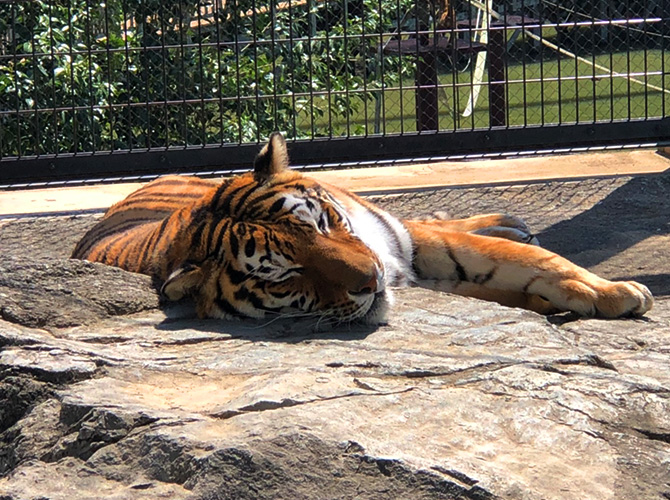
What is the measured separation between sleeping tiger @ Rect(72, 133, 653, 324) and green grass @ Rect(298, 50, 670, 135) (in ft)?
8.45

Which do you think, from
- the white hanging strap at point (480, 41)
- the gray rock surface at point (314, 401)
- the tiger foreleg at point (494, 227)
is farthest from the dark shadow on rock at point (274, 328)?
the white hanging strap at point (480, 41)

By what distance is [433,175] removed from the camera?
666 cm

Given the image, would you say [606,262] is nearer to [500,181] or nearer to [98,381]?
[500,181]

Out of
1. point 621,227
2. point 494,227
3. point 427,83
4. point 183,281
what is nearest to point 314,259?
point 183,281

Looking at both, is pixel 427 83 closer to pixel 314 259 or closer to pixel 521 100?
pixel 314 259

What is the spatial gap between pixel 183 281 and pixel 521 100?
30.3 feet

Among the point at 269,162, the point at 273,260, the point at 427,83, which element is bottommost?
the point at 273,260

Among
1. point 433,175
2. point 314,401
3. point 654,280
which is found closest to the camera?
point 314,401

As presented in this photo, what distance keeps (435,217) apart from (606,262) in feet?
2.64

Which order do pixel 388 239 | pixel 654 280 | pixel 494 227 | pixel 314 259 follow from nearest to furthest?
pixel 314 259, pixel 388 239, pixel 494 227, pixel 654 280

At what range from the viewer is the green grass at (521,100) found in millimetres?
6418

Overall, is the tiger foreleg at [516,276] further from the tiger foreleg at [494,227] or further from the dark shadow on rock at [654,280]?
the dark shadow on rock at [654,280]

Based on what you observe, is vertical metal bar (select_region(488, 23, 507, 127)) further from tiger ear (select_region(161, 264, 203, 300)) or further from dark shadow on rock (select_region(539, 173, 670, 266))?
tiger ear (select_region(161, 264, 203, 300))

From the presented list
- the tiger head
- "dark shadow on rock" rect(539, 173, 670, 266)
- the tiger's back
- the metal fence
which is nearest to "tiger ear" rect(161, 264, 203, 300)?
the tiger head
